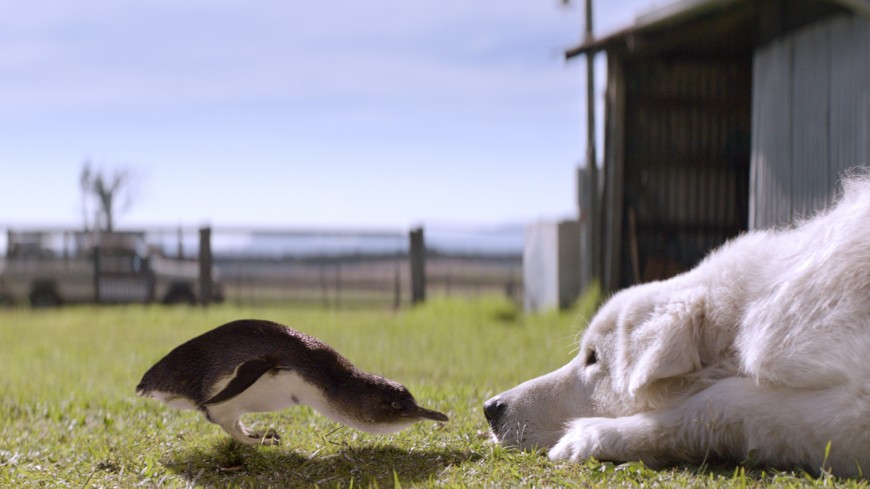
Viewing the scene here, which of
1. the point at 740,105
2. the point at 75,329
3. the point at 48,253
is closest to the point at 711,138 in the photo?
the point at 740,105

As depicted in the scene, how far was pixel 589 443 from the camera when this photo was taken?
3086mm

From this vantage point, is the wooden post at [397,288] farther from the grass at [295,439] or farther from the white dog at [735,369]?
the white dog at [735,369]

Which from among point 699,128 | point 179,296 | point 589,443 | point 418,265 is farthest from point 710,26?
point 179,296

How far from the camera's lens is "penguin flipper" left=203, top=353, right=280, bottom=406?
3115 mm

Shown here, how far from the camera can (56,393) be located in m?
5.80

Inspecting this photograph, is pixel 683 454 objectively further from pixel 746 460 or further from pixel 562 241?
pixel 562 241

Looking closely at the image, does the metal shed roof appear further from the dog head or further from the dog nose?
the dog nose

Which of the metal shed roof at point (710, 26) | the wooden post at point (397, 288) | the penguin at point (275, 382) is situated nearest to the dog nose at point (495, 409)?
the penguin at point (275, 382)

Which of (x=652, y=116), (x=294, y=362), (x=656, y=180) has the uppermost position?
(x=652, y=116)

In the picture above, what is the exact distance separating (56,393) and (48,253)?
1420 cm

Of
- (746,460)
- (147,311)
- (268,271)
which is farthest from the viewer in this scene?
(268,271)

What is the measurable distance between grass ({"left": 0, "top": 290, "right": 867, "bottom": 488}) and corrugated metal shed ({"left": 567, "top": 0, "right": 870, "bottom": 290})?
2.50 meters

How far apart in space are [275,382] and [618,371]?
1401mm

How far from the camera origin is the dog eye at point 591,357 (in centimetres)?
345
